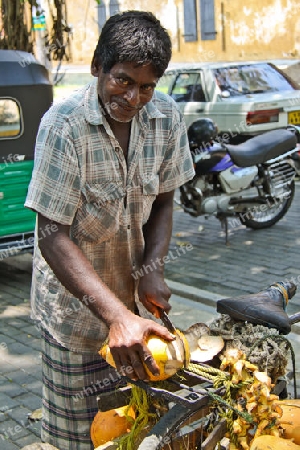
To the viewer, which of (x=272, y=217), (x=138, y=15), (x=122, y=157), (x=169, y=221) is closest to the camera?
(x=138, y=15)

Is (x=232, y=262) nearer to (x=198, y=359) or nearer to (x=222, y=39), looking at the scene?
(x=198, y=359)

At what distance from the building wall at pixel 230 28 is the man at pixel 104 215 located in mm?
15665

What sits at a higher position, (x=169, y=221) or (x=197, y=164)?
(x=169, y=221)

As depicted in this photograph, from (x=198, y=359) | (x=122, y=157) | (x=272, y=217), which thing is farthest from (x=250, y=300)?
(x=272, y=217)

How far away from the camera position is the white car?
1005 cm

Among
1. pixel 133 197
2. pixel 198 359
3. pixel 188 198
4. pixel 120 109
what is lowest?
pixel 188 198

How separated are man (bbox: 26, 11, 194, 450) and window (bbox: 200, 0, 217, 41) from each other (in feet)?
59.1

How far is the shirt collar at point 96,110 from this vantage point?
2115mm

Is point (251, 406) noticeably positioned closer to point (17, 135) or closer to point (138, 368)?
point (138, 368)

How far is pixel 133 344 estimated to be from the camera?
1.77m

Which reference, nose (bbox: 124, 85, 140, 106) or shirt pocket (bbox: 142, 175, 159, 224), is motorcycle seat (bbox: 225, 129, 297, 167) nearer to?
shirt pocket (bbox: 142, 175, 159, 224)

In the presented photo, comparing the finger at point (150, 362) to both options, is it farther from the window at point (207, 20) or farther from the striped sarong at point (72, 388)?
the window at point (207, 20)

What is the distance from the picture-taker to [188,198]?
7.47 metres

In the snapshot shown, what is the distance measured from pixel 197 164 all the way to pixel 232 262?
120cm
